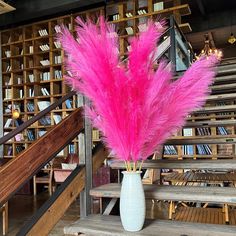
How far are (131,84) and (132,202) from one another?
51 centimetres

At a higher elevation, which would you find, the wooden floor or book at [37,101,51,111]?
book at [37,101,51,111]

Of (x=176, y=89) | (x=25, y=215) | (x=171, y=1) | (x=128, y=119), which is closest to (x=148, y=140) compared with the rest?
(x=128, y=119)

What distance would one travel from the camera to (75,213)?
3.97 m

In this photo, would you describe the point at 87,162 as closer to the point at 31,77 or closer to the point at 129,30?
the point at 129,30

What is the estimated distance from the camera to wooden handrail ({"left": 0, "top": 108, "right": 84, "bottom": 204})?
1.09 m

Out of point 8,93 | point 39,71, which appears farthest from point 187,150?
point 8,93

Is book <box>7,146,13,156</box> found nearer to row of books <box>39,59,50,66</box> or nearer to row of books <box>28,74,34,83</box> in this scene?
row of books <box>28,74,34,83</box>

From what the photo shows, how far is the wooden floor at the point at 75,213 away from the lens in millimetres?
2754

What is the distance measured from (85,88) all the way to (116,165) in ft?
2.38

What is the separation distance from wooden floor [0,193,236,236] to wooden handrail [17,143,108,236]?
1.54 ft

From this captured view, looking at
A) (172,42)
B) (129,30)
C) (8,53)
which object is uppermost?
(129,30)

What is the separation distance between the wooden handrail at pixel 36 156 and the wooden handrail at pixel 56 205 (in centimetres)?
22

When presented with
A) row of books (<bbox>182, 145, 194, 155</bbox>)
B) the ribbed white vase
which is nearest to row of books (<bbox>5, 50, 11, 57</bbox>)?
row of books (<bbox>182, 145, 194, 155</bbox>)

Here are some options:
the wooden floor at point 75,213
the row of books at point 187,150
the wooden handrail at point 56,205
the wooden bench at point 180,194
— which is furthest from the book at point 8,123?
the wooden bench at point 180,194
